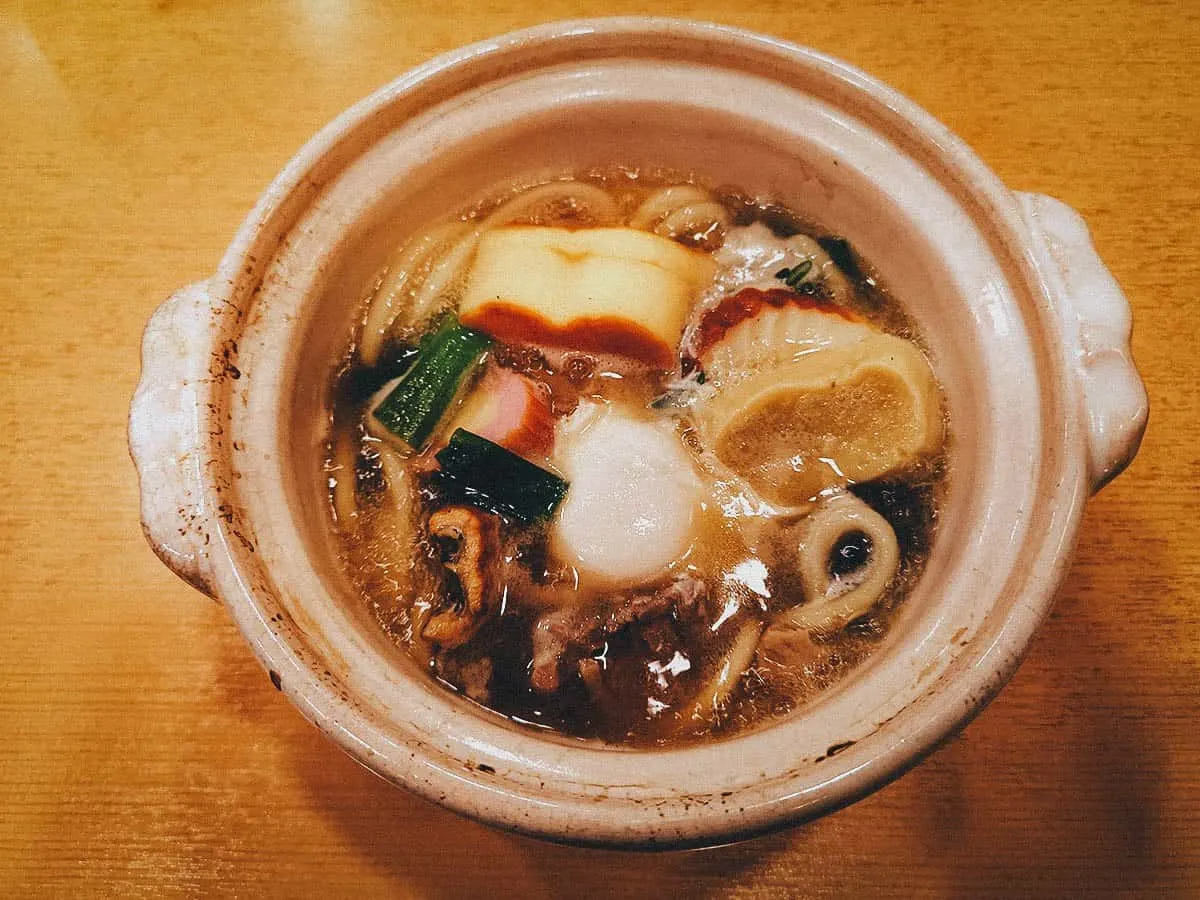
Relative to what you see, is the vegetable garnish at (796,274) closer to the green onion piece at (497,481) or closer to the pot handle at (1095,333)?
the pot handle at (1095,333)

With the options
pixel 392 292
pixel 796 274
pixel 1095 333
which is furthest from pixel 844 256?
pixel 392 292

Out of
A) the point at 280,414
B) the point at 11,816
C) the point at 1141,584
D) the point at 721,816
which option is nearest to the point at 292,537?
the point at 280,414

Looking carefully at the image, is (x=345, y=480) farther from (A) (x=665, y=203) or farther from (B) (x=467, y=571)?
(A) (x=665, y=203)

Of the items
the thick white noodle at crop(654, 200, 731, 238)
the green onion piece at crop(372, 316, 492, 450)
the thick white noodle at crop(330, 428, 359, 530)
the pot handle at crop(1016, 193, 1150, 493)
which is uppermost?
the pot handle at crop(1016, 193, 1150, 493)

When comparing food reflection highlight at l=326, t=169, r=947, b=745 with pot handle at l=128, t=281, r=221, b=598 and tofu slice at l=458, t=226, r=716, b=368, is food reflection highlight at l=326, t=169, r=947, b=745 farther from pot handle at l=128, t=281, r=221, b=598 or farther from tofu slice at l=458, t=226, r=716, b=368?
pot handle at l=128, t=281, r=221, b=598

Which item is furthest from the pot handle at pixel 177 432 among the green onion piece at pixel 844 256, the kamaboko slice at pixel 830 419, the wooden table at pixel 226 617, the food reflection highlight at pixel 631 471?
the green onion piece at pixel 844 256

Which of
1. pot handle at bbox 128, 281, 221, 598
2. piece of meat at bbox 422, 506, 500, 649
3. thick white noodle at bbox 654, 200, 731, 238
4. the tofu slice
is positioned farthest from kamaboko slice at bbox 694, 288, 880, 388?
pot handle at bbox 128, 281, 221, 598
